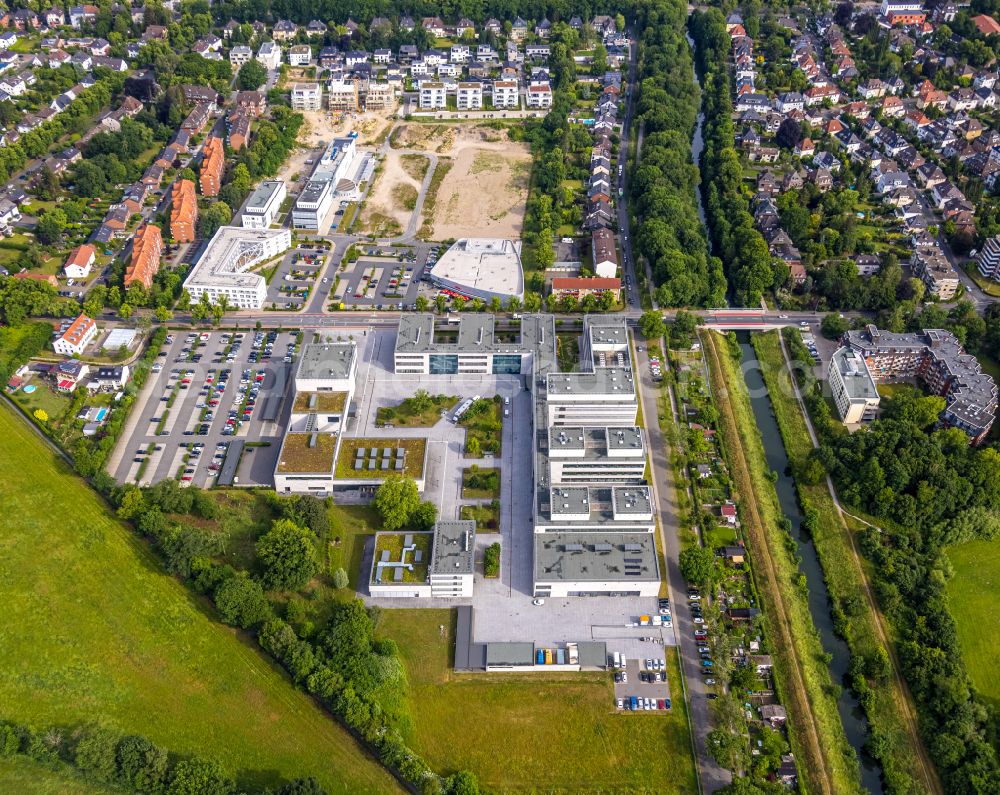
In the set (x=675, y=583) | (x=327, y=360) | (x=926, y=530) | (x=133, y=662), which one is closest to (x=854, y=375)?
(x=926, y=530)

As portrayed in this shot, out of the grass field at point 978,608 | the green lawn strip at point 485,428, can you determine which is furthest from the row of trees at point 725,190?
the grass field at point 978,608

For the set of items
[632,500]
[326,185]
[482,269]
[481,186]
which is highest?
[326,185]

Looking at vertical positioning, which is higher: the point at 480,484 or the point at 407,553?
the point at 407,553

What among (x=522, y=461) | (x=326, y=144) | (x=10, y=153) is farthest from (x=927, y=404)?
(x=10, y=153)

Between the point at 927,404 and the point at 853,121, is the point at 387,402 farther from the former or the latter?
the point at 853,121

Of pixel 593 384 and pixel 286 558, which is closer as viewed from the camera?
pixel 286 558

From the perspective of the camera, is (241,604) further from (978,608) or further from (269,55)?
(269,55)
